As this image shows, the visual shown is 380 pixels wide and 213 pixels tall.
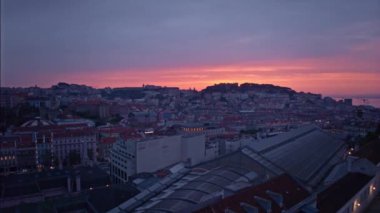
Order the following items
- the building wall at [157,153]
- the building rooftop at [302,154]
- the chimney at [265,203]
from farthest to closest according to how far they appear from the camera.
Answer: the building wall at [157,153], the building rooftop at [302,154], the chimney at [265,203]

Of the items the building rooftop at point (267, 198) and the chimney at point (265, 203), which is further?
the chimney at point (265, 203)

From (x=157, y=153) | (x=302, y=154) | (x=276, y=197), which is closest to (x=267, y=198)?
(x=276, y=197)

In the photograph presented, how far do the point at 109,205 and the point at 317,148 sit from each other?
5.38 m

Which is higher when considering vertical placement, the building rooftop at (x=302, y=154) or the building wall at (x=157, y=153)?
the building rooftop at (x=302, y=154)

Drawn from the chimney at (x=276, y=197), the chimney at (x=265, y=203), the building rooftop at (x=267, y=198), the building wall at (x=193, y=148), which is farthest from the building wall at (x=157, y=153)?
the chimney at (x=265, y=203)

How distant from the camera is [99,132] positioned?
50.8 ft

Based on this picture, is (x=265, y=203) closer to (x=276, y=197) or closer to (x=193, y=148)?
(x=276, y=197)

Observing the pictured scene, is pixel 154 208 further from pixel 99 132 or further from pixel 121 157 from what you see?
pixel 99 132

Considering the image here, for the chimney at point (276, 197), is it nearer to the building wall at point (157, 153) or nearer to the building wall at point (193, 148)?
the building wall at point (157, 153)

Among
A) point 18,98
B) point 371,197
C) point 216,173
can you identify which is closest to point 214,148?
point 216,173

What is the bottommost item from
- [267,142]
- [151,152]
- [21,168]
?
[21,168]

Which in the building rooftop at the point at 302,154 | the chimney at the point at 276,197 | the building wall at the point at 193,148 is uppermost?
the chimney at the point at 276,197

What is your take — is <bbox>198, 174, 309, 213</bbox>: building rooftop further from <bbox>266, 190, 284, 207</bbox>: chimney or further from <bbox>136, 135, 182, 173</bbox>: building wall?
<bbox>136, 135, 182, 173</bbox>: building wall

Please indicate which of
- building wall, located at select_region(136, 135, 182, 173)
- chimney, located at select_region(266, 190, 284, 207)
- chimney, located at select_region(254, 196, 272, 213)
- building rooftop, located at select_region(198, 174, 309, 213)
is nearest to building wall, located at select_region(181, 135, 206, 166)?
building wall, located at select_region(136, 135, 182, 173)
